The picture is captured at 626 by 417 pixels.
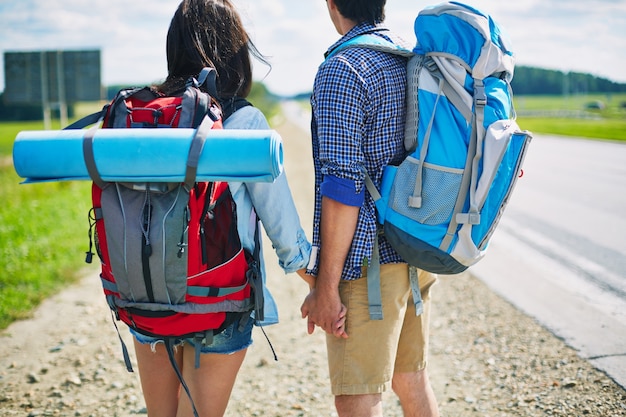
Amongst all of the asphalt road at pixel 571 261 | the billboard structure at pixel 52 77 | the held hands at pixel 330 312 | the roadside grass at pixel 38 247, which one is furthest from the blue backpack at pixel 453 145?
the billboard structure at pixel 52 77

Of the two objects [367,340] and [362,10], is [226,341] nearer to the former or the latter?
[367,340]

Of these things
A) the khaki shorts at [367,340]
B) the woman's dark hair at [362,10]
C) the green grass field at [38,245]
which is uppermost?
the woman's dark hair at [362,10]

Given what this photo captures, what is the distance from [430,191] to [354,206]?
0.29 metres

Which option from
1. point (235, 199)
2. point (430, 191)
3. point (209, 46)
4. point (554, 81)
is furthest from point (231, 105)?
point (554, 81)

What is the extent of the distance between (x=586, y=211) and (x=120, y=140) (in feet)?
25.9

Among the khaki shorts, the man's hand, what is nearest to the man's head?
the khaki shorts

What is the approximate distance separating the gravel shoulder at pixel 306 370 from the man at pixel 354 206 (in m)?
1.22

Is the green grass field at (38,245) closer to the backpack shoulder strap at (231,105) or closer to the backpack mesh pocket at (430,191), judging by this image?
the backpack shoulder strap at (231,105)

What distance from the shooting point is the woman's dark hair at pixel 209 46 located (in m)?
2.01

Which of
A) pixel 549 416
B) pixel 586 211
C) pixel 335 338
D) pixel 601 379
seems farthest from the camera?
pixel 586 211

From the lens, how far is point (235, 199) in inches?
76.9

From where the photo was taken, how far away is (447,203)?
2051 millimetres

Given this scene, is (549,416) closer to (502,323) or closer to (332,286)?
(502,323)

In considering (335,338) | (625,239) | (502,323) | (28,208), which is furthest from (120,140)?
(28,208)
